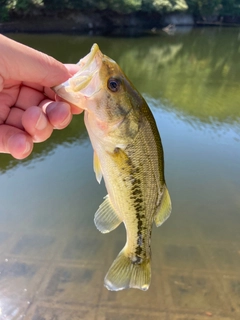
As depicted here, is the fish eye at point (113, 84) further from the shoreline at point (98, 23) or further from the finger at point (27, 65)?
the shoreline at point (98, 23)

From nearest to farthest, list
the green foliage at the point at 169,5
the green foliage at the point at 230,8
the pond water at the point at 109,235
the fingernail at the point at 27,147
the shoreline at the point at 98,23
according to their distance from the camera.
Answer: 1. the fingernail at the point at 27,147
2. the pond water at the point at 109,235
3. the shoreline at the point at 98,23
4. the green foliage at the point at 169,5
5. the green foliage at the point at 230,8

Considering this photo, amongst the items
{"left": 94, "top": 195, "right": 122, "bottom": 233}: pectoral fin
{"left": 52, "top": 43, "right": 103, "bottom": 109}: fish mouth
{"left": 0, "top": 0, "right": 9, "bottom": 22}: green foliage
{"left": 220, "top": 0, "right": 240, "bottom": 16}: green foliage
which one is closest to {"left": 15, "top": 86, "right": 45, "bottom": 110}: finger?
{"left": 52, "top": 43, "right": 103, "bottom": 109}: fish mouth

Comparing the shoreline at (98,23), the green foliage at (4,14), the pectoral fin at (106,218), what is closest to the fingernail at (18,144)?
the pectoral fin at (106,218)

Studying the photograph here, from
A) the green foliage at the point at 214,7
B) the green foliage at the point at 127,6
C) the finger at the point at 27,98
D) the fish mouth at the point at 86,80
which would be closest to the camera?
the fish mouth at the point at 86,80

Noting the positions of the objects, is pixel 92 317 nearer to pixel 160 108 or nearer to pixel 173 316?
pixel 173 316

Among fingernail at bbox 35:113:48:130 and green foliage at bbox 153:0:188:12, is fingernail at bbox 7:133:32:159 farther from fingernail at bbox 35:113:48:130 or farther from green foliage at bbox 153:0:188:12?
green foliage at bbox 153:0:188:12

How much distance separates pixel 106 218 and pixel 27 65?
1.19 meters

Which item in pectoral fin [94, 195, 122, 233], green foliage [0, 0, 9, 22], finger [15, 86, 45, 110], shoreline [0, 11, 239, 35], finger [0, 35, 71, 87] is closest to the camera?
finger [0, 35, 71, 87]

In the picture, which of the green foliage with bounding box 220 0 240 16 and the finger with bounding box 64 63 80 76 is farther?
the green foliage with bounding box 220 0 240 16

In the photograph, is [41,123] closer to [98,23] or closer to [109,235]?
[109,235]

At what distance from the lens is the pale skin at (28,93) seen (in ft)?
7.11

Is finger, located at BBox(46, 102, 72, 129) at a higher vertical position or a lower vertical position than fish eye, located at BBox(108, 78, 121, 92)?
lower

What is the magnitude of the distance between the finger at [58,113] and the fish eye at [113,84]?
0.40m

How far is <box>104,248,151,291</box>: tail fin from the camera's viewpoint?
2.27m
